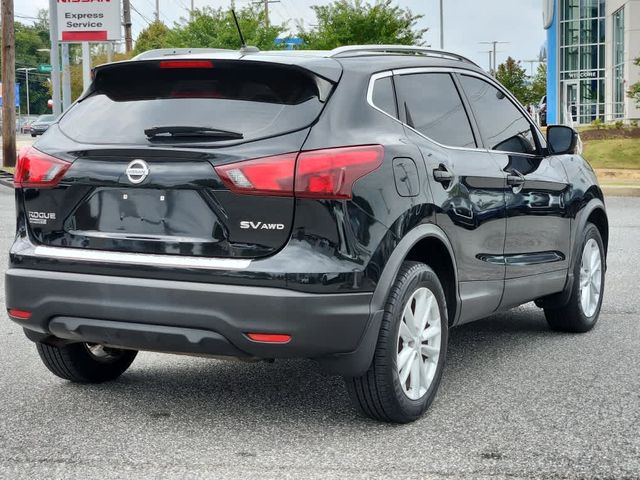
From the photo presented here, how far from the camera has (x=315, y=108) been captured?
4609 mm

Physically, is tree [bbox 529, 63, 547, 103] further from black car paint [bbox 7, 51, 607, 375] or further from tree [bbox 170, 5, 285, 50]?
black car paint [bbox 7, 51, 607, 375]

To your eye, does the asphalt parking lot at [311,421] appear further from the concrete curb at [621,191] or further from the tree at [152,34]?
the tree at [152,34]

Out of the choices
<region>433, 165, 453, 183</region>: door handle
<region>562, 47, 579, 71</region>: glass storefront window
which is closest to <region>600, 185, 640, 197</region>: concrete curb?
<region>433, 165, 453, 183</region>: door handle

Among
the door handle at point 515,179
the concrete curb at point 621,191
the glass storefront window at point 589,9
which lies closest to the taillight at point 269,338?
the door handle at point 515,179

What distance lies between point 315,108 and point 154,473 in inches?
65.0

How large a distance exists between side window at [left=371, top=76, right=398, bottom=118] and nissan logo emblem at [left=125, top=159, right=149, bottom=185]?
1.09 metres

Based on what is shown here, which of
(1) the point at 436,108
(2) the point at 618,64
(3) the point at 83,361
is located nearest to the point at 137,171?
(3) the point at 83,361

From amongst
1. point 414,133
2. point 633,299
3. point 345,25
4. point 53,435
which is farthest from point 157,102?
point 345,25

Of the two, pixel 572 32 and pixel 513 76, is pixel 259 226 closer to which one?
pixel 572 32

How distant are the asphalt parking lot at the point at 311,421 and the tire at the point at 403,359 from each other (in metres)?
0.11

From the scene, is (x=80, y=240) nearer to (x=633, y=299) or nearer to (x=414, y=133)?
(x=414, y=133)

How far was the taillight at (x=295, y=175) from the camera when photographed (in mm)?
4379

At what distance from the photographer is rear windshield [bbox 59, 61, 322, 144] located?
458cm

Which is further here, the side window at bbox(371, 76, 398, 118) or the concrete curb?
the concrete curb
